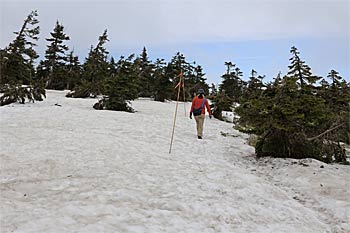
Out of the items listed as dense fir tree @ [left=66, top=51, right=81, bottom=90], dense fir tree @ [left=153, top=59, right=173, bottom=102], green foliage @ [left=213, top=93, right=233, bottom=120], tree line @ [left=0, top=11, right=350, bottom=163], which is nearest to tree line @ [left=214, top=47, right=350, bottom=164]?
tree line @ [left=0, top=11, right=350, bottom=163]

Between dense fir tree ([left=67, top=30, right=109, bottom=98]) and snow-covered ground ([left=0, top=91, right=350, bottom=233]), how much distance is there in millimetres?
17828

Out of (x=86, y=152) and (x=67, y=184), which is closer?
(x=67, y=184)

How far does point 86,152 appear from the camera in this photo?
30.6 ft

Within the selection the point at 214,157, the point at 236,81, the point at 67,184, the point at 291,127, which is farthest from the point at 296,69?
the point at 236,81

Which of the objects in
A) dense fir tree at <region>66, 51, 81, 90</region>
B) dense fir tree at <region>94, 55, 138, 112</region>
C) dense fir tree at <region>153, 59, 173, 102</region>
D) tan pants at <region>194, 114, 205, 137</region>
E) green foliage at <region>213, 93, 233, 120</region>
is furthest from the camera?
dense fir tree at <region>66, 51, 81, 90</region>

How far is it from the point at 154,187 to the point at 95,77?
2931 cm

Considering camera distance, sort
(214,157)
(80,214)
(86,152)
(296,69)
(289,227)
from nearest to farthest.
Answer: (80,214) < (289,227) < (86,152) < (214,157) < (296,69)

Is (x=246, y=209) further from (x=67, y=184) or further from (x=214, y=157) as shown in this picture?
(x=214, y=157)

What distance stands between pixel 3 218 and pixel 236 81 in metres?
48.5

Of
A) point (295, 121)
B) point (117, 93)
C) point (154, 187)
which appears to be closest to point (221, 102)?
point (117, 93)

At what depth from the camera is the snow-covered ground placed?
5.20 metres

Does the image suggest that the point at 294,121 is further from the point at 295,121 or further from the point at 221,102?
the point at 221,102

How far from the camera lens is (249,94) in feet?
40.4

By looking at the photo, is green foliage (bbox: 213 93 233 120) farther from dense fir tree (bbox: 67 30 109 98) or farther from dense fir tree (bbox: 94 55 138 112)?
dense fir tree (bbox: 67 30 109 98)
